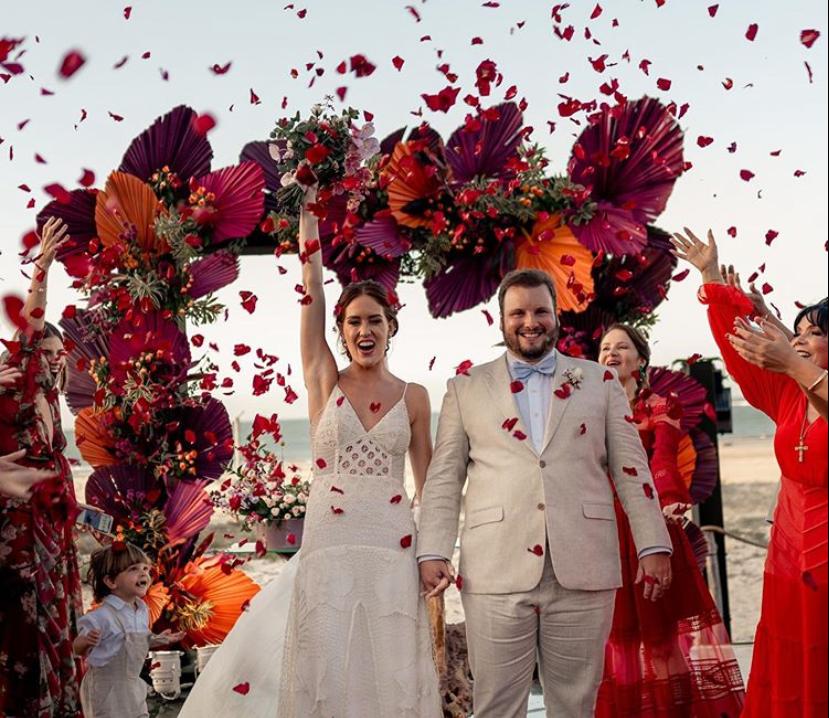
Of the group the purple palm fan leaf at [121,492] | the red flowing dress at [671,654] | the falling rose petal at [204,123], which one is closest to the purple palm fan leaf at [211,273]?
the falling rose petal at [204,123]

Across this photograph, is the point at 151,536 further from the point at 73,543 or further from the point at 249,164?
the point at 249,164

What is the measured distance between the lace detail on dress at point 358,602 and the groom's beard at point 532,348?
1.89 feet

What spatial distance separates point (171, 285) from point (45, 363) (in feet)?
4.86

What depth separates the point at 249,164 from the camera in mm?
5789

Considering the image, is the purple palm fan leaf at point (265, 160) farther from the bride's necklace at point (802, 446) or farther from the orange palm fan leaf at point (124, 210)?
the bride's necklace at point (802, 446)

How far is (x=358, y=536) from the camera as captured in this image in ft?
12.8

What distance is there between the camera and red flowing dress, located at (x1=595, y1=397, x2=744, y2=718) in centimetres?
455

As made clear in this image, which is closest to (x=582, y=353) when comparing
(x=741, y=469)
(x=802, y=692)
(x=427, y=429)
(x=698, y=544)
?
(x=698, y=544)

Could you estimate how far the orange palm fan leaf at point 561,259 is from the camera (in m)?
5.64

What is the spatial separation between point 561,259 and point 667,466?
1222mm

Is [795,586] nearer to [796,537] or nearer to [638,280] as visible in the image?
[796,537]

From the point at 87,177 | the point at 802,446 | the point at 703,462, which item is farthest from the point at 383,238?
the point at 802,446

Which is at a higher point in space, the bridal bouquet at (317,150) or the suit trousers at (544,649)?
the bridal bouquet at (317,150)

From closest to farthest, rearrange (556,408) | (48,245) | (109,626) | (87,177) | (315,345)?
(556,408), (315,345), (48,245), (109,626), (87,177)
